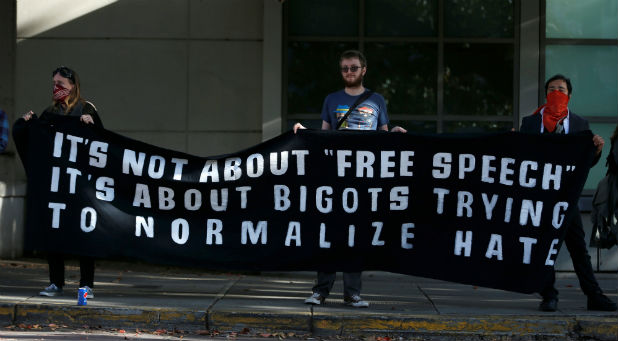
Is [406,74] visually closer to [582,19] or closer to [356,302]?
[582,19]

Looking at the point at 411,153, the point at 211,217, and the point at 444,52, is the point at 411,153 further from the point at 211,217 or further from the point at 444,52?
the point at 444,52

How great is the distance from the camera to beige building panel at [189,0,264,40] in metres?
11.6

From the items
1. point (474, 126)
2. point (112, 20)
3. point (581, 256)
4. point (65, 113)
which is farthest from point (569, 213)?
point (112, 20)

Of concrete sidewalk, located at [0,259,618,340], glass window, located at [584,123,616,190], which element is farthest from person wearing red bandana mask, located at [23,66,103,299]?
glass window, located at [584,123,616,190]

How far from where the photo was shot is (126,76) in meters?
11.7

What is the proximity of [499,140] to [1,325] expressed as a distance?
14.0ft

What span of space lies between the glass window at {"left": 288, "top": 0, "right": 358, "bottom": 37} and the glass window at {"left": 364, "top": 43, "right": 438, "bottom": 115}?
38 cm

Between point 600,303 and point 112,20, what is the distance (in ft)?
21.6

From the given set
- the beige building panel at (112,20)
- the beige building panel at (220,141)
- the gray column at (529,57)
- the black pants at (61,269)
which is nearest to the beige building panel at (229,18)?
the beige building panel at (112,20)

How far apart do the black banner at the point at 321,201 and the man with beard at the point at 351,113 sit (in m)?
0.13

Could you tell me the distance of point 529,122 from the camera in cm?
827

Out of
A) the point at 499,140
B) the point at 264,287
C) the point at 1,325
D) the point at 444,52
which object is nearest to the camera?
the point at 1,325

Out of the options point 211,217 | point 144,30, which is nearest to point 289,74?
point 144,30

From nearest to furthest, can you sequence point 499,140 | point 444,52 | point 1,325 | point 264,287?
point 1,325
point 499,140
point 264,287
point 444,52
